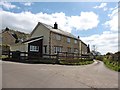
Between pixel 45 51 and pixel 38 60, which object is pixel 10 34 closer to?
pixel 45 51

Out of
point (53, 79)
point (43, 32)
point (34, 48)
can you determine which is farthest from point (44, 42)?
point (53, 79)

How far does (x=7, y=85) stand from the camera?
8602mm

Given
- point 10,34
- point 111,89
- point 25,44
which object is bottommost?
point 111,89

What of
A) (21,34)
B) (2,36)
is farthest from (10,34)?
(21,34)

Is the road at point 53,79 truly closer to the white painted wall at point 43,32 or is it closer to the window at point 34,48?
the window at point 34,48

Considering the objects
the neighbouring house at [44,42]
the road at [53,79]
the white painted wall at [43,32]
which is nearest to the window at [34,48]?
the neighbouring house at [44,42]

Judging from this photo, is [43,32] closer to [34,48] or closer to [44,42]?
[44,42]

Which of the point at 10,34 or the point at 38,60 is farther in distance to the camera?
the point at 10,34

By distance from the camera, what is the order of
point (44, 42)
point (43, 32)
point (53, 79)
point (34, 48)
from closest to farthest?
point (53, 79) < point (34, 48) < point (44, 42) < point (43, 32)

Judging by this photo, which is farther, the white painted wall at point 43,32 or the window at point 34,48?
the white painted wall at point 43,32

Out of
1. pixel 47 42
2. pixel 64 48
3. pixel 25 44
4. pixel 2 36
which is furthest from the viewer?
pixel 2 36

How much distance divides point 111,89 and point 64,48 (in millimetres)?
37337

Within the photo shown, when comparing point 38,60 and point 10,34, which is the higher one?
point 10,34

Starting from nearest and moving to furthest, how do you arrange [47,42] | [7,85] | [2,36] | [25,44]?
1. [7,85]
2. [25,44]
3. [47,42]
4. [2,36]
